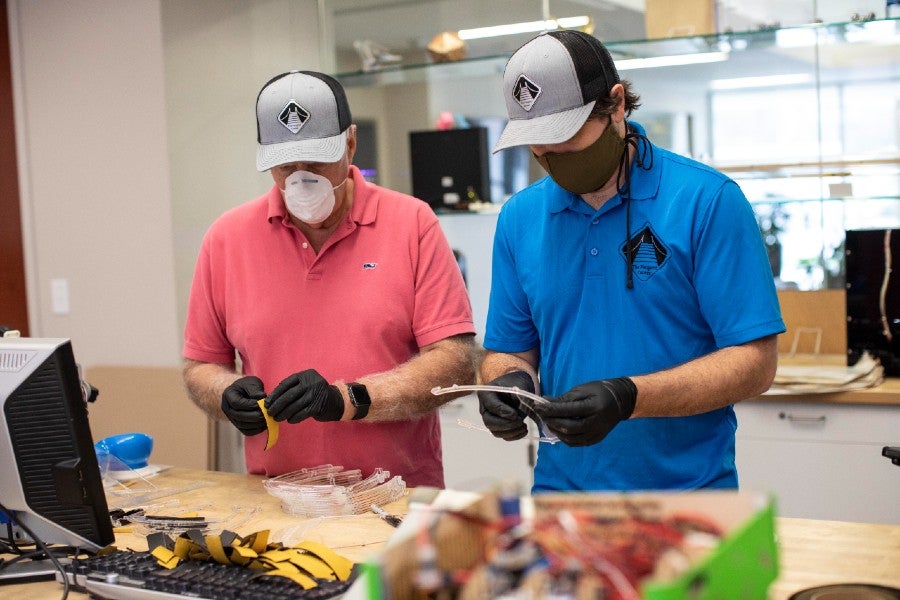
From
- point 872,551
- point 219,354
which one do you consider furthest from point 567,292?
point 219,354

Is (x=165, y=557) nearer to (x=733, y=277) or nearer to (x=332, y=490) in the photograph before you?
(x=332, y=490)

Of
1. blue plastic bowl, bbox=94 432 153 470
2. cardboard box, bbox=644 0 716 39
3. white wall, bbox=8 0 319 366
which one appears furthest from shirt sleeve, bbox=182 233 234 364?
cardboard box, bbox=644 0 716 39

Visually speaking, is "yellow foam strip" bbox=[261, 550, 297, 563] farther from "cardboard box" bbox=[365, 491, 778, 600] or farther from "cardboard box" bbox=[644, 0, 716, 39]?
"cardboard box" bbox=[644, 0, 716, 39]

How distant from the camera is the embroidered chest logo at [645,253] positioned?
1897mm

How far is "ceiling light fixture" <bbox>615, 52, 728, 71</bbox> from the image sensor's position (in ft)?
12.7

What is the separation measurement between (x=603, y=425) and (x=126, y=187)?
3.00m

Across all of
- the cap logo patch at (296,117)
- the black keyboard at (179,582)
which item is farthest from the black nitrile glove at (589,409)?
the cap logo patch at (296,117)

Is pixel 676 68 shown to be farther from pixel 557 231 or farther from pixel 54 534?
pixel 54 534

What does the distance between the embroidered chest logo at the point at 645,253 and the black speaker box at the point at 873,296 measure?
1.90 meters

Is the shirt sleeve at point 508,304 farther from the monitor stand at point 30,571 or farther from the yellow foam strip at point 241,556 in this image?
the monitor stand at point 30,571

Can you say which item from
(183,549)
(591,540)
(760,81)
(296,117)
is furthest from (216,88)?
(591,540)

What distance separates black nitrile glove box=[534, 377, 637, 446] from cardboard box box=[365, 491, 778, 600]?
56cm

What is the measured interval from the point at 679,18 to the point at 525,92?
1.97 metres

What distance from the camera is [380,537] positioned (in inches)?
72.5
